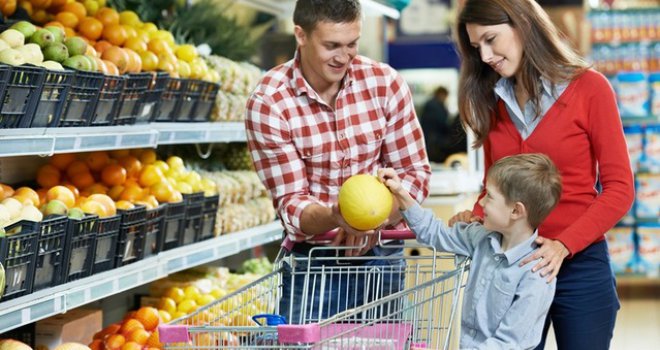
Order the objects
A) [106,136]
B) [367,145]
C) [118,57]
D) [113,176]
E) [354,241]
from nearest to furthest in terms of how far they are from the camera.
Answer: [354,241]
[367,145]
[106,136]
[118,57]
[113,176]

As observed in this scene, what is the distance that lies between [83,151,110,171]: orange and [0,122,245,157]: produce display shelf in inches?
11.4

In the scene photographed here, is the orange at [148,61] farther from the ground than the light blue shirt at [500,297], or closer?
farther from the ground

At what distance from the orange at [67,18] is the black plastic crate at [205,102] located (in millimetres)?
735

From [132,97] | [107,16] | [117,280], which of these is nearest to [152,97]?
[132,97]

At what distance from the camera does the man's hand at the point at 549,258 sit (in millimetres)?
2529

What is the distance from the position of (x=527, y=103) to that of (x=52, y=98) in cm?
161

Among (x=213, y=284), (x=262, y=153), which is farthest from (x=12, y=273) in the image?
(x=213, y=284)

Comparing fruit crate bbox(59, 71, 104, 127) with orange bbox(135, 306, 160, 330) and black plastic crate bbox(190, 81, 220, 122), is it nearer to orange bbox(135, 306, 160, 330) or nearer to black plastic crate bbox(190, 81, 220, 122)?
orange bbox(135, 306, 160, 330)

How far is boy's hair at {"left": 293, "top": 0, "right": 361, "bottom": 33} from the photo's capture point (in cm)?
298

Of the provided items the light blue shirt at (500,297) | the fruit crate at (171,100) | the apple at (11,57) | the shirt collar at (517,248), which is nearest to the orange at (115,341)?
the fruit crate at (171,100)

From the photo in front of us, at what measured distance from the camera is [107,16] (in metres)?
4.43

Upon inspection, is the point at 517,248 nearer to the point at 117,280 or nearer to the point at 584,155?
the point at 584,155

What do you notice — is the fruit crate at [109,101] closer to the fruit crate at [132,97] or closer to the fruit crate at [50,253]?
the fruit crate at [132,97]

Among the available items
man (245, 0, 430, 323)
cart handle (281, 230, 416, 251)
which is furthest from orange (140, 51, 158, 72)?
cart handle (281, 230, 416, 251)
